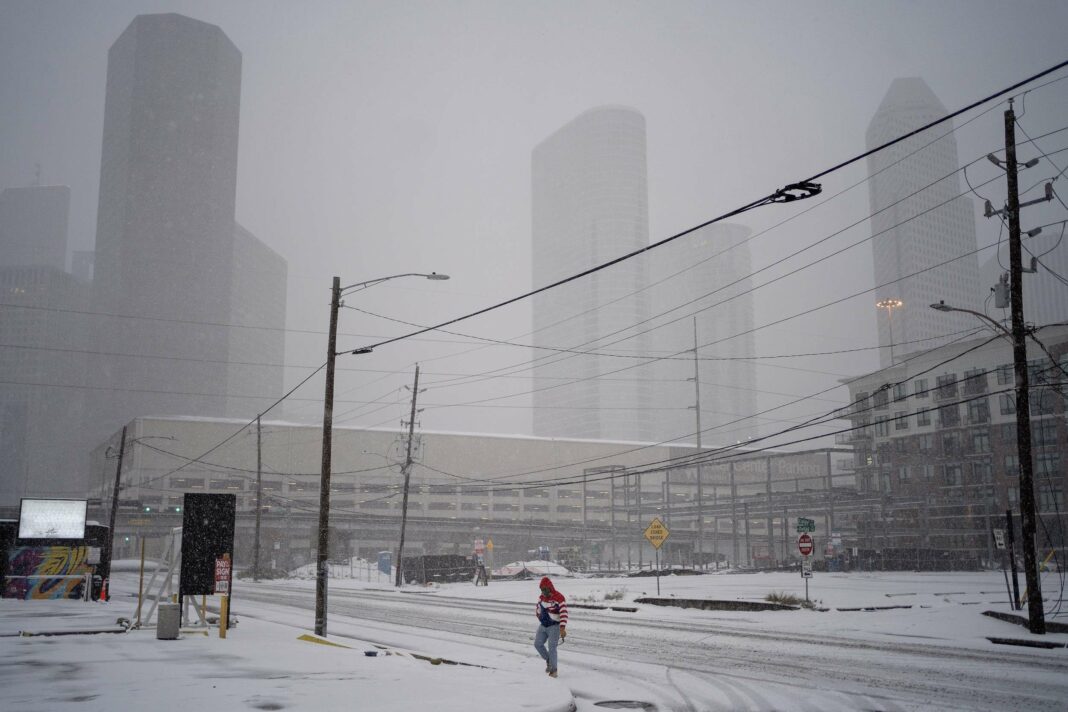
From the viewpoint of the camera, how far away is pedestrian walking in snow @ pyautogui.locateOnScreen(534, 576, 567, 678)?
15.0m

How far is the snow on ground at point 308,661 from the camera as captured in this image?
11.7m

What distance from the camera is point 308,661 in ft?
51.8

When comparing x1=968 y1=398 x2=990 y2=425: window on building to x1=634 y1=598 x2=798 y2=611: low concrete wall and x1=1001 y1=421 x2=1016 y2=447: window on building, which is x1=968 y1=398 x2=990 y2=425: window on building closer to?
x1=1001 y1=421 x2=1016 y2=447: window on building

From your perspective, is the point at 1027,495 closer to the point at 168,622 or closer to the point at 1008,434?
the point at 168,622

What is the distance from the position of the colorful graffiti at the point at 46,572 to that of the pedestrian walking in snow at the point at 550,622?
28273 millimetres

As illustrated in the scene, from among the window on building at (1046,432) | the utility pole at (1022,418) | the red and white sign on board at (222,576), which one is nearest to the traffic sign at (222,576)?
the red and white sign on board at (222,576)

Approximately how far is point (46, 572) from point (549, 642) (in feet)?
98.8

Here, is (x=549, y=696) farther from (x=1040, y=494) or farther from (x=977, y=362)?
(x=977, y=362)

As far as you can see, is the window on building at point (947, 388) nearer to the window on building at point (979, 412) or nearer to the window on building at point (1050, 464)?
the window on building at point (979, 412)

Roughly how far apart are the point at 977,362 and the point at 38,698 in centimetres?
9737

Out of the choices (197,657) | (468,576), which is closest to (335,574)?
(468,576)

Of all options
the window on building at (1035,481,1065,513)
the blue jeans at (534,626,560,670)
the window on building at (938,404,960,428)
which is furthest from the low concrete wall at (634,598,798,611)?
the window on building at (938,404,960,428)

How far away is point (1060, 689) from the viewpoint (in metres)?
13.3

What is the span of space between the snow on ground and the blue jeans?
0.96 ft
